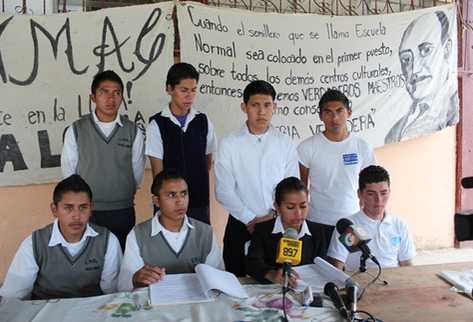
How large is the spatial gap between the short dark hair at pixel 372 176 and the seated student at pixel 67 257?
1.10m

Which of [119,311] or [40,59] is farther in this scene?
[40,59]

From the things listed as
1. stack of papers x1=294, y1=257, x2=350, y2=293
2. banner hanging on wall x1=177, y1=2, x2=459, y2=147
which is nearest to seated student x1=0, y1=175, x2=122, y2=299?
stack of papers x1=294, y1=257, x2=350, y2=293

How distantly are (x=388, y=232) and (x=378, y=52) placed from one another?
207cm

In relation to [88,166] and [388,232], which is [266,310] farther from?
[88,166]


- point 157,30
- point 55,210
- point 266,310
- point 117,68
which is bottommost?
point 266,310

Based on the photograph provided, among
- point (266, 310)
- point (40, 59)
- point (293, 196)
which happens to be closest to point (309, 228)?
point (293, 196)

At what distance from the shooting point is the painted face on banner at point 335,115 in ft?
8.63

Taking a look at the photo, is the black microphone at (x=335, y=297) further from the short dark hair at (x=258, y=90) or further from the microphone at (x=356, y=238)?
the short dark hair at (x=258, y=90)

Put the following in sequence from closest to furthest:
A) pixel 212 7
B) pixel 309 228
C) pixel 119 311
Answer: pixel 119 311
pixel 309 228
pixel 212 7

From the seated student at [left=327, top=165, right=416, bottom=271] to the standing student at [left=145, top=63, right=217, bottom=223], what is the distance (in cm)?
73

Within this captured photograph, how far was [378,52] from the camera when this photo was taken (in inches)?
157

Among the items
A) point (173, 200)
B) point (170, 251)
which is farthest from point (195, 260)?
point (173, 200)

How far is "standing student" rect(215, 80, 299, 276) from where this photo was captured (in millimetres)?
2512

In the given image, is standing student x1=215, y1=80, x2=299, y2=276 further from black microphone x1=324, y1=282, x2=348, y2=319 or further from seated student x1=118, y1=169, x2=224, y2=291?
black microphone x1=324, y1=282, x2=348, y2=319
